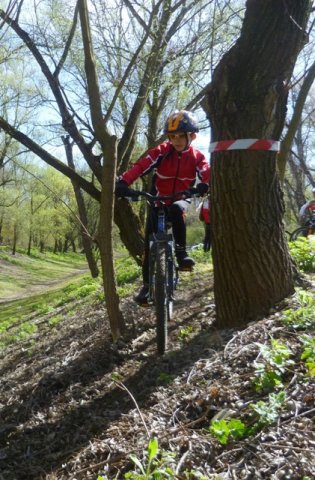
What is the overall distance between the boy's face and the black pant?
23.3 inches

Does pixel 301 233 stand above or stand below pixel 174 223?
above

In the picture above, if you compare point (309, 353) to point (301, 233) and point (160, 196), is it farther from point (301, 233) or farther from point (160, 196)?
point (301, 233)

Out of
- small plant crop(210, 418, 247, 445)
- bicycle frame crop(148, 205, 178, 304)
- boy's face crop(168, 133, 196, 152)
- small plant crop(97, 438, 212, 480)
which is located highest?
boy's face crop(168, 133, 196, 152)

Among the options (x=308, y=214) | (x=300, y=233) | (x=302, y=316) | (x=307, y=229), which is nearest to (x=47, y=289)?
(x=300, y=233)

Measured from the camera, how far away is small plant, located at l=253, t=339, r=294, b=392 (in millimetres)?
2949

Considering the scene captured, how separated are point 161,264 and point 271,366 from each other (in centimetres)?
171

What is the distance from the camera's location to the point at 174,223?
5059mm

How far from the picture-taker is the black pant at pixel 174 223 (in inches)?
196

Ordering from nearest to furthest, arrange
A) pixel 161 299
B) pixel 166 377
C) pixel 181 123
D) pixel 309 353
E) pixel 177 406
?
pixel 309 353, pixel 177 406, pixel 166 377, pixel 161 299, pixel 181 123

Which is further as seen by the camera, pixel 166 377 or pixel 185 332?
pixel 185 332

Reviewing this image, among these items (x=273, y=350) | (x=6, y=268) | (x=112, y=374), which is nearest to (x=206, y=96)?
(x=273, y=350)

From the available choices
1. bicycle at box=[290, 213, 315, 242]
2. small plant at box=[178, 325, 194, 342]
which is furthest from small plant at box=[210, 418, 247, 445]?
bicycle at box=[290, 213, 315, 242]

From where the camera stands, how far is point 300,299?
13.4 feet

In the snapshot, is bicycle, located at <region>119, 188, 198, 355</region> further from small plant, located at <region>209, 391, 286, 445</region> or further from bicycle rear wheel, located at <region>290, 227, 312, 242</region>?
bicycle rear wheel, located at <region>290, 227, 312, 242</region>
